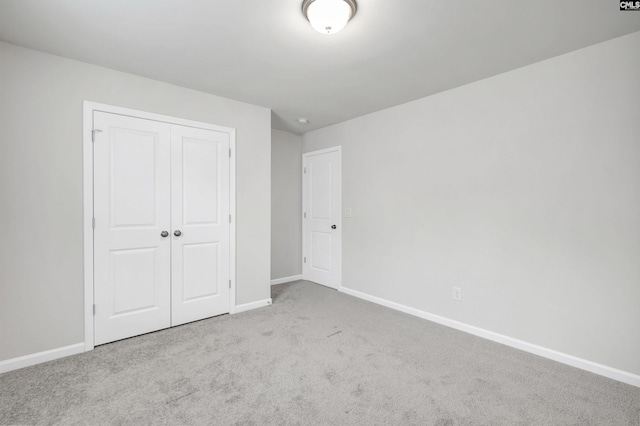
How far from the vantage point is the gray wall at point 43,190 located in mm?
2234

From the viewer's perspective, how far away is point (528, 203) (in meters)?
2.55

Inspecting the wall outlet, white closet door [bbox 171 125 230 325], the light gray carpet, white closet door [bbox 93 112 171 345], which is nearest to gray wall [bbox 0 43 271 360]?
white closet door [bbox 93 112 171 345]

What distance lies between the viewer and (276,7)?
5.97 ft

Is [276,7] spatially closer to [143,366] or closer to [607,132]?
[607,132]

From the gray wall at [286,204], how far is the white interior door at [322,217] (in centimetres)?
12

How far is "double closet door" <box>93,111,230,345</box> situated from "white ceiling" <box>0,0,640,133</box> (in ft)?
2.01

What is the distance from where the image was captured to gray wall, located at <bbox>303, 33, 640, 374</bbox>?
214cm

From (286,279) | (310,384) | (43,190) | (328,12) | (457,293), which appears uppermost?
(328,12)

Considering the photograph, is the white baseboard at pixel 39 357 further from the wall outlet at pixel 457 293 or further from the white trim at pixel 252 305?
the wall outlet at pixel 457 293

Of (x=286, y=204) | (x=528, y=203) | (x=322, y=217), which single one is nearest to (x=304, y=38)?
(x=528, y=203)

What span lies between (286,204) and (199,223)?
1.82 m

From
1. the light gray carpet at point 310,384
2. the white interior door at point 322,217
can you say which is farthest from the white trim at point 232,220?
the white interior door at point 322,217

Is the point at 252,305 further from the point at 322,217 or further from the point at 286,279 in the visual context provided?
the point at 322,217

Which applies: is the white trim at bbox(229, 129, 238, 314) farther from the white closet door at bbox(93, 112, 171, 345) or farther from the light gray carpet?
the white closet door at bbox(93, 112, 171, 345)
